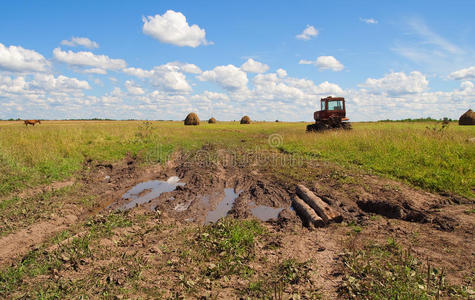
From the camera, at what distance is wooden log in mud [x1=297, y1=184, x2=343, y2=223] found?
237 inches

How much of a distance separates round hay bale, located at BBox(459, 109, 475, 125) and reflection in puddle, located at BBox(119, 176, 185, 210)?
127ft

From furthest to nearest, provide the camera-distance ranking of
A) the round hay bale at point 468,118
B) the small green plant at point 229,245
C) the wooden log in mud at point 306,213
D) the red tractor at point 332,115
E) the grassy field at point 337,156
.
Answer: the round hay bale at point 468,118, the red tractor at point 332,115, the grassy field at point 337,156, the wooden log in mud at point 306,213, the small green plant at point 229,245

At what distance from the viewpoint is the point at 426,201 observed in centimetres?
693

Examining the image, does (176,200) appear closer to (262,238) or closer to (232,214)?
(232,214)

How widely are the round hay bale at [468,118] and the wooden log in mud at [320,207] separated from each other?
121 feet

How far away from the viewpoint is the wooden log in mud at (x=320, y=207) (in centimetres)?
601

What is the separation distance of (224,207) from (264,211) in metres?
1.15

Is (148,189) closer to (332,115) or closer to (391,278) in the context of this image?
(391,278)

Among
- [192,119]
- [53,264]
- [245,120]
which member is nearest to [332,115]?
[53,264]

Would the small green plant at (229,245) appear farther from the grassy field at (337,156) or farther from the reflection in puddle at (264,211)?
the grassy field at (337,156)

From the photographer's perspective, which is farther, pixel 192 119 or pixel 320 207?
pixel 192 119

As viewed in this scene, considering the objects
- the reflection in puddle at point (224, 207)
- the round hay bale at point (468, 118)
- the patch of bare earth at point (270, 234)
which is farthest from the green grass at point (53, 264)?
the round hay bale at point (468, 118)

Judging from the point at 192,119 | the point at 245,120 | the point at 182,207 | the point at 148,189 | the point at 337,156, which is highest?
the point at 245,120

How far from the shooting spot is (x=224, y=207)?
736 cm
